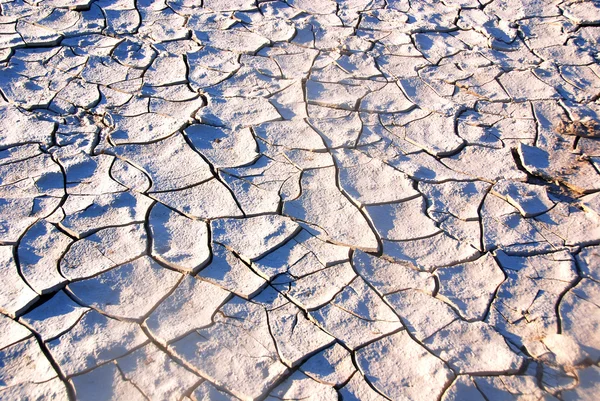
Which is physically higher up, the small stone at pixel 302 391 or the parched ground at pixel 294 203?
the parched ground at pixel 294 203

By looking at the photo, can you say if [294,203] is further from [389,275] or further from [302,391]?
[302,391]

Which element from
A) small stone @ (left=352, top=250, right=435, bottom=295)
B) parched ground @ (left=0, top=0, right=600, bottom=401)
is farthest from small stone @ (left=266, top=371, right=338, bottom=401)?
small stone @ (left=352, top=250, right=435, bottom=295)

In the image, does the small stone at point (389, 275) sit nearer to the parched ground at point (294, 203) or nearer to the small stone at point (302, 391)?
the parched ground at point (294, 203)

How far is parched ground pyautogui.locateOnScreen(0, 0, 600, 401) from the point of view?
194 cm

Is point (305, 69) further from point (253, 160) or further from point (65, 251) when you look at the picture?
point (65, 251)

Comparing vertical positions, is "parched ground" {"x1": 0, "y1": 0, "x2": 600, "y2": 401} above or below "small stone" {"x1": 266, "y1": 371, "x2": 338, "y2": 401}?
above

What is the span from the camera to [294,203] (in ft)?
8.22

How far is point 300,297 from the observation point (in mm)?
2133

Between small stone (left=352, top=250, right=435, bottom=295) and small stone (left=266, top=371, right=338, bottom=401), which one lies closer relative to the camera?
small stone (left=266, top=371, right=338, bottom=401)

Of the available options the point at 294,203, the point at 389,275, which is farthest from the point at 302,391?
the point at 294,203

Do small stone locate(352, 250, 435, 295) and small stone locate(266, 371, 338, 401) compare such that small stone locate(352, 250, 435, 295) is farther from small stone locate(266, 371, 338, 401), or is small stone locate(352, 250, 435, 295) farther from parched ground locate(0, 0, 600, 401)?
small stone locate(266, 371, 338, 401)

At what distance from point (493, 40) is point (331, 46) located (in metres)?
1.00

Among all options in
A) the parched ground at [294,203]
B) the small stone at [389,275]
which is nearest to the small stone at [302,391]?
the parched ground at [294,203]

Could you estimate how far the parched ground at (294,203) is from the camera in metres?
1.94
